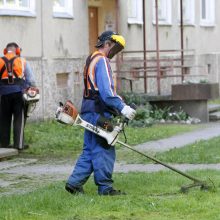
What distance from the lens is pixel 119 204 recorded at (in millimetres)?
8719

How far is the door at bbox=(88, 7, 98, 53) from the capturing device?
22375mm

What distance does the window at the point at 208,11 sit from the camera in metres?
29.7

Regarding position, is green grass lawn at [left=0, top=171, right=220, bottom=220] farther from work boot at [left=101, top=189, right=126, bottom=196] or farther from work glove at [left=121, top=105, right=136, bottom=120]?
work glove at [left=121, top=105, right=136, bottom=120]

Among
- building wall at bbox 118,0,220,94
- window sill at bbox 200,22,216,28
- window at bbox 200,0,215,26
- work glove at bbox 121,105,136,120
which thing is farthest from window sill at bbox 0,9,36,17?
window at bbox 200,0,215,26

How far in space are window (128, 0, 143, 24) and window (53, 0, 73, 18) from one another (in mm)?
3189

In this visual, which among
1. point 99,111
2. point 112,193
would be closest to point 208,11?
point 99,111

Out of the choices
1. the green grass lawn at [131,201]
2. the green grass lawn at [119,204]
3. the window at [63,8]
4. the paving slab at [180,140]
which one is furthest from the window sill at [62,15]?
the green grass lawn at [119,204]

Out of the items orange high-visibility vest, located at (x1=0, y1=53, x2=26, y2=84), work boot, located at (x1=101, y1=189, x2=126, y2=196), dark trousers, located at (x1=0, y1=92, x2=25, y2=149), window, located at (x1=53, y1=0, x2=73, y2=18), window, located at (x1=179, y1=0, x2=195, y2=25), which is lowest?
work boot, located at (x1=101, y1=189, x2=126, y2=196)

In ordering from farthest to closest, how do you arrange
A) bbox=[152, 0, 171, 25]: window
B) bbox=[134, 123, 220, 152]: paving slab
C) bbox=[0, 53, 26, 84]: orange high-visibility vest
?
bbox=[152, 0, 171, 25]: window < bbox=[134, 123, 220, 152]: paving slab < bbox=[0, 53, 26, 84]: orange high-visibility vest

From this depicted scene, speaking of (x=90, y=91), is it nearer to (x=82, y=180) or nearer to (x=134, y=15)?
(x=82, y=180)

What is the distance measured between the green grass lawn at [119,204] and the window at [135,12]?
1376 centimetres

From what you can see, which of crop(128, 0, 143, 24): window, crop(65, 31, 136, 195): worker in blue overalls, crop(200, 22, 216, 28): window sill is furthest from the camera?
crop(200, 22, 216, 28): window sill

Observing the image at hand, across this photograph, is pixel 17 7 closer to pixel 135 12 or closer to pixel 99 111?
pixel 135 12

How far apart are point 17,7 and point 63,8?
2.35m
